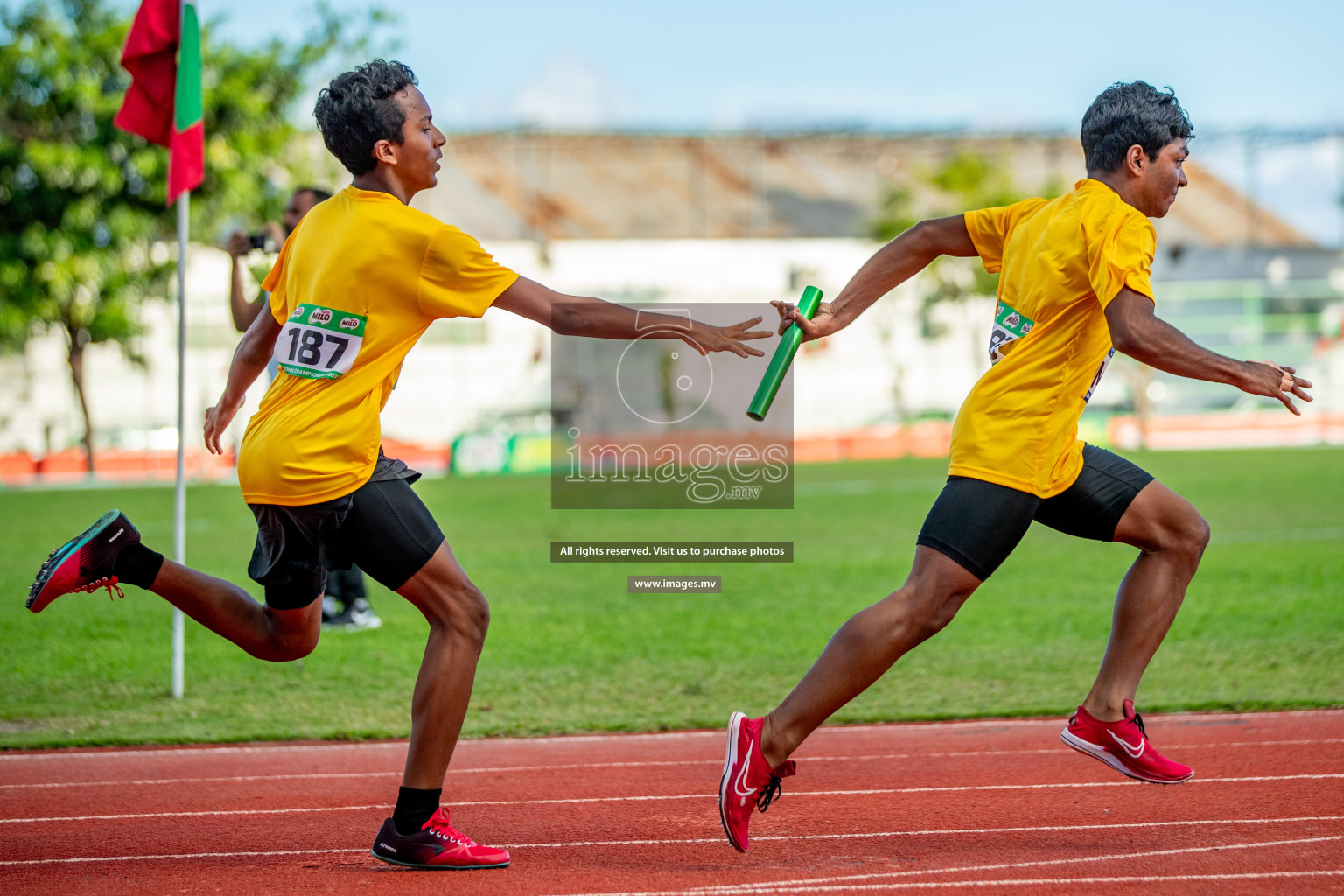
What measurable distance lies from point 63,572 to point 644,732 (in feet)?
9.62

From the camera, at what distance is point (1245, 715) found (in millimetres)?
6367

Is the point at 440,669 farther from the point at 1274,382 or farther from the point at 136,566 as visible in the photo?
the point at 1274,382

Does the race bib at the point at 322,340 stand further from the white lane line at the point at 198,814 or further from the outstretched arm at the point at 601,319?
the white lane line at the point at 198,814

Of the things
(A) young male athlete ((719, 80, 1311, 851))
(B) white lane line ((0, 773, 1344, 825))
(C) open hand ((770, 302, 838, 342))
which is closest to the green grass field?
(B) white lane line ((0, 773, 1344, 825))

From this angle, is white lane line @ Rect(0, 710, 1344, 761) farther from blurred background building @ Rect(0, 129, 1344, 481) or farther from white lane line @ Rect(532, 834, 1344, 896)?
blurred background building @ Rect(0, 129, 1344, 481)

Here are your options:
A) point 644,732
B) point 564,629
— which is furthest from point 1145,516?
point 564,629

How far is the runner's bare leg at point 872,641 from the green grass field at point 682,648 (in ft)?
8.53

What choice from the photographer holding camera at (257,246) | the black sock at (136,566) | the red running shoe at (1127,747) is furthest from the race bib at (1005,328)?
the photographer holding camera at (257,246)

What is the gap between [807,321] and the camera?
439 cm

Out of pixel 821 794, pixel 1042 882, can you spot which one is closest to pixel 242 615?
pixel 821 794

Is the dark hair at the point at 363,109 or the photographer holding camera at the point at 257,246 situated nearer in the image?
the dark hair at the point at 363,109

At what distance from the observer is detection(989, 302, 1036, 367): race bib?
4125 mm

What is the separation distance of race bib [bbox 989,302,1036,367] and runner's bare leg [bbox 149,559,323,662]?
7.60 ft

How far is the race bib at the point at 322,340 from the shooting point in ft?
12.6
